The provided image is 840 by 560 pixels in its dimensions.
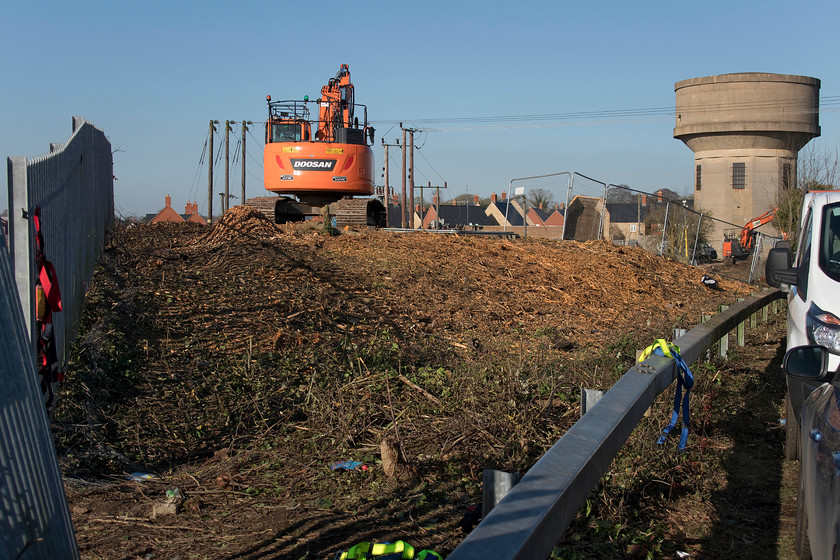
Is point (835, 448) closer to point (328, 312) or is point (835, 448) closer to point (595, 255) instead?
point (328, 312)

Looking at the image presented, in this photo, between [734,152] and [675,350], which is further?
[734,152]

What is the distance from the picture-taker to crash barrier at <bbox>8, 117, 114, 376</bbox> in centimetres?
470

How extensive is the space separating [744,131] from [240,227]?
4685cm

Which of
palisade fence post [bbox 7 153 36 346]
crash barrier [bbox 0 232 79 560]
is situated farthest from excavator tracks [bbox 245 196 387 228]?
crash barrier [bbox 0 232 79 560]

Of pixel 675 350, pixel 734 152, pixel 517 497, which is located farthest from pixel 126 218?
pixel 734 152

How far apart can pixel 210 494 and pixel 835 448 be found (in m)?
3.21

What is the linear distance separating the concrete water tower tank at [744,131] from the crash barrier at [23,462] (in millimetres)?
51404

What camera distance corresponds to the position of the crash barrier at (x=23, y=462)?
7.37 feet

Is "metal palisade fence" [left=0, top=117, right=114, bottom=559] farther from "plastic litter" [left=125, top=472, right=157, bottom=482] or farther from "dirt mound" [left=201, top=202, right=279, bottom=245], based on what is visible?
"dirt mound" [left=201, top=202, right=279, bottom=245]

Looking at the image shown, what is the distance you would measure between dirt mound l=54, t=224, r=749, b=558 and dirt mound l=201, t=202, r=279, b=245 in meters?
0.75

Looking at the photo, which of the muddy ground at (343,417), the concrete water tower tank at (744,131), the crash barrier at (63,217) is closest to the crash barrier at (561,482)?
the muddy ground at (343,417)

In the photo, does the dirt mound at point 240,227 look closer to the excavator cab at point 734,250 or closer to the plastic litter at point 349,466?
the plastic litter at point 349,466

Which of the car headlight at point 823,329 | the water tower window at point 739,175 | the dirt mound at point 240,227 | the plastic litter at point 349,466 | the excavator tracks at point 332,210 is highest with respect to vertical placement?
the water tower window at point 739,175

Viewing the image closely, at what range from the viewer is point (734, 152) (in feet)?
175
